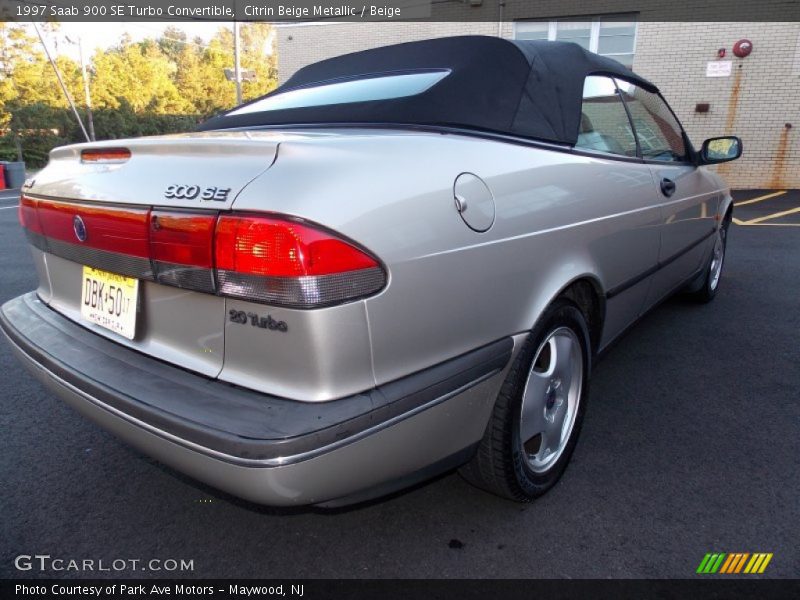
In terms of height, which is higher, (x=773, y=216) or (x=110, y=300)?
(x=110, y=300)

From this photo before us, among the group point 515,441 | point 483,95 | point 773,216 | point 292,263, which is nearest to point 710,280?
point 483,95

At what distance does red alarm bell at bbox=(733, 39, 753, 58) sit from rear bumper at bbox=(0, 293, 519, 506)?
12907 mm

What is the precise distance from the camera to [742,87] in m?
11.8

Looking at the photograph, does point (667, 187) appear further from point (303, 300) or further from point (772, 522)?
point (303, 300)

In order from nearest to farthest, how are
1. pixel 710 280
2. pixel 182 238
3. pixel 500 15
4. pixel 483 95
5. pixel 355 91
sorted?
pixel 182 238 < pixel 483 95 < pixel 355 91 < pixel 710 280 < pixel 500 15

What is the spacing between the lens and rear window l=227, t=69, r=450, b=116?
7.36 feet

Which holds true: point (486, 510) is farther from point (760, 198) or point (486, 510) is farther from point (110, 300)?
point (760, 198)

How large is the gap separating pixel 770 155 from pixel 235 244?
13.9 m

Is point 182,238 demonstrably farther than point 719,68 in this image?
No

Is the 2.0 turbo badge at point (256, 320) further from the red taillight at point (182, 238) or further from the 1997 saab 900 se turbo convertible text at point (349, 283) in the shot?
the red taillight at point (182, 238)

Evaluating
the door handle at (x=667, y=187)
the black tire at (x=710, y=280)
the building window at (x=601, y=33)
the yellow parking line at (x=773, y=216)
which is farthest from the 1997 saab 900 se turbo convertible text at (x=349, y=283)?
the building window at (x=601, y=33)

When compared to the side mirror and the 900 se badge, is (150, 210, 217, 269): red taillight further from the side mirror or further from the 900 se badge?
the side mirror

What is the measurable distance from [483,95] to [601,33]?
12.2 m
